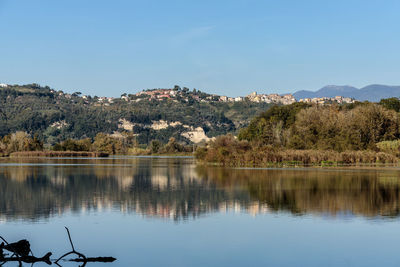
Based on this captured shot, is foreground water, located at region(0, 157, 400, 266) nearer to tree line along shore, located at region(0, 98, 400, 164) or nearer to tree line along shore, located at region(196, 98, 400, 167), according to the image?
tree line along shore, located at region(196, 98, 400, 167)

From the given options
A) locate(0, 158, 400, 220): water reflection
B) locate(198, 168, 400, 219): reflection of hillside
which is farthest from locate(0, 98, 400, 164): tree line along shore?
locate(0, 158, 400, 220): water reflection

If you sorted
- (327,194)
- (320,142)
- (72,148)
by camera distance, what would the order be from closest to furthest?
(327,194)
(320,142)
(72,148)

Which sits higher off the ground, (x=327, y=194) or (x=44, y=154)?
(x=44, y=154)

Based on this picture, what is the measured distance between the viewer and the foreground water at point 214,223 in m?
15.8

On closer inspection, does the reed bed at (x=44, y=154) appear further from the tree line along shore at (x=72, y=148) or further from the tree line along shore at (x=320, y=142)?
the tree line along shore at (x=320, y=142)

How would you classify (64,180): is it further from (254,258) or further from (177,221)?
(254,258)

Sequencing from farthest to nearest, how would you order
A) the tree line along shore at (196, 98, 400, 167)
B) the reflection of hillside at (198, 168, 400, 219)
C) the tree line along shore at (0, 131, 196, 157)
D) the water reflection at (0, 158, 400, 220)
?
the tree line along shore at (0, 131, 196, 157) → the tree line along shore at (196, 98, 400, 167) → the reflection of hillside at (198, 168, 400, 219) → the water reflection at (0, 158, 400, 220)

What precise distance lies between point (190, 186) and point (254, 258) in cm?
2135

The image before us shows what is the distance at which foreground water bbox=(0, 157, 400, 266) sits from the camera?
52.0ft

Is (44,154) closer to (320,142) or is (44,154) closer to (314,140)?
(314,140)

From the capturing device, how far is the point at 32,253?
50.4 ft

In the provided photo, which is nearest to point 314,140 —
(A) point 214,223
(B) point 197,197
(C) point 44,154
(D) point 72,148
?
(B) point 197,197

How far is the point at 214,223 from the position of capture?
830 inches

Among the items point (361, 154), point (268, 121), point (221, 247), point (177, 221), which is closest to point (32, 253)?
point (221, 247)
